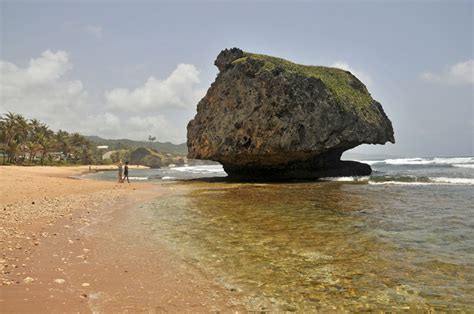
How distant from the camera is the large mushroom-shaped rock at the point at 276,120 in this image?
110 ft

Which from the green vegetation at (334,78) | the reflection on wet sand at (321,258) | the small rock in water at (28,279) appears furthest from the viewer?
the green vegetation at (334,78)

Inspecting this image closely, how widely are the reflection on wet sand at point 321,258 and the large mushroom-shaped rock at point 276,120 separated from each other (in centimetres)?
1922

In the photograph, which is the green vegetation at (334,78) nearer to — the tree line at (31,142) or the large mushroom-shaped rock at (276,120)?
the large mushroom-shaped rock at (276,120)

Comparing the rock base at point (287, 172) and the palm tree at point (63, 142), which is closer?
the rock base at point (287, 172)

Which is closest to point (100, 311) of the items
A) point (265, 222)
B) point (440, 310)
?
point (440, 310)

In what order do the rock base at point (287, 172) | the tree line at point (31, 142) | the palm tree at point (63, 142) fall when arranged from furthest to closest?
the palm tree at point (63, 142), the tree line at point (31, 142), the rock base at point (287, 172)

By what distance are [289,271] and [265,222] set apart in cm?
540

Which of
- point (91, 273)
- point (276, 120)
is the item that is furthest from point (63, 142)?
point (91, 273)

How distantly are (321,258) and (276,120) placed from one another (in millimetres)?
26178

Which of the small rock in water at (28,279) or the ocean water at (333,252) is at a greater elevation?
the small rock in water at (28,279)

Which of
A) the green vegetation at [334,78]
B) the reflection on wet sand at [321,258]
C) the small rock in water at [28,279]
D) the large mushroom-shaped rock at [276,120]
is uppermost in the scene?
the green vegetation at [334,78]

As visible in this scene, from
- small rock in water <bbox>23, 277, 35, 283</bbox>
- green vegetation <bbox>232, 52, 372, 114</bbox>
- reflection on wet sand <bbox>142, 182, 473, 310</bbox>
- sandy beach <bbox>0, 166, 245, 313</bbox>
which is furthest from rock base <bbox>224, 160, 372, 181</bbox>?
small rock in water <bbox>23, 277, 35, 283</bbox>

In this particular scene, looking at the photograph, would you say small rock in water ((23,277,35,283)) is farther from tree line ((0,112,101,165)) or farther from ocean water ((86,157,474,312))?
tree line ((0,112,101,165))

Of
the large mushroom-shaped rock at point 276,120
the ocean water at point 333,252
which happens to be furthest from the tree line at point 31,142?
the ocean water at point 333,252
